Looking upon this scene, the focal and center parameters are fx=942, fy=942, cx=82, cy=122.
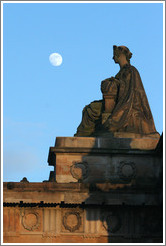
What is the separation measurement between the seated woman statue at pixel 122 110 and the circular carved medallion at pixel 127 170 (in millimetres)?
1993

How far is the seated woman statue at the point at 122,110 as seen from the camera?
4475 centimetres

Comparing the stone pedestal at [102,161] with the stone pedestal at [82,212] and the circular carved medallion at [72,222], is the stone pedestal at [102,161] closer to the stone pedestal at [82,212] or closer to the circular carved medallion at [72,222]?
the stone pedestal at [82,212]

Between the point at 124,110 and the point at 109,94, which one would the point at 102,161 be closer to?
the point at 124,110

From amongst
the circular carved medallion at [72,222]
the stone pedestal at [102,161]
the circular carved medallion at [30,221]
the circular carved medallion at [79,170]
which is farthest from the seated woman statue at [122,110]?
the circular carved medallion at [30,221]

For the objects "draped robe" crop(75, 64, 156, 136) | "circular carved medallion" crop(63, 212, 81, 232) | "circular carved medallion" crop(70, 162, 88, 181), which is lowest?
"circular carved medallion" crop(63, 212, 81, 232)

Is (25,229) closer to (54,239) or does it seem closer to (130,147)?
(54,239)

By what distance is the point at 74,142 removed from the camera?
142 ft

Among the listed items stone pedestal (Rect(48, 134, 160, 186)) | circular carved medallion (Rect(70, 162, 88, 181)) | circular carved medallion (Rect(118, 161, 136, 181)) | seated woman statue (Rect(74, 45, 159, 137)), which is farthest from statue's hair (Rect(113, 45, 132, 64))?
circular carved medallion (Rect(70, 162, 88, 181))

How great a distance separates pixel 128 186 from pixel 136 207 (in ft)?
3.23

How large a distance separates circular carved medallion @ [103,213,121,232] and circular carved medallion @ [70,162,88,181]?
8.00ft

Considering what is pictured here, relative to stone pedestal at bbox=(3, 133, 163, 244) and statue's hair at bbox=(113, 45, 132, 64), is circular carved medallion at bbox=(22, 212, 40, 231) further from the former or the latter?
statue's hair at bbox=(113, 45, 132, 64)

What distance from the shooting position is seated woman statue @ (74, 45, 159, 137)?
44.8 meters

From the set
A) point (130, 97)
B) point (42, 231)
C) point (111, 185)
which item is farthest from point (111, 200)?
point (130, 97)

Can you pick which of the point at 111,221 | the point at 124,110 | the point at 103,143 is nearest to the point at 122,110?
the point at 124,110
